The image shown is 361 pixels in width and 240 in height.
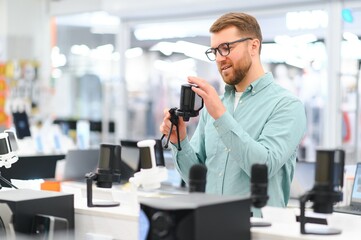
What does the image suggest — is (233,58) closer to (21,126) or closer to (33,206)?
(33,206)

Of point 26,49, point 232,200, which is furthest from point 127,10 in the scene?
point 232,200

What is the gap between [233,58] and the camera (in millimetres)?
2332

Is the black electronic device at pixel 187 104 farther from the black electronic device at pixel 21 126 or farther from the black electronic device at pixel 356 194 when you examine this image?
the black electronic device at pixel 21 126

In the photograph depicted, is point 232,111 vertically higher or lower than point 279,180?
higher

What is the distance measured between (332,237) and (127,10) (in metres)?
6.18

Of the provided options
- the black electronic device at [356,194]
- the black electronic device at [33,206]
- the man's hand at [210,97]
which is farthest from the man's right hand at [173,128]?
the black electronic device at [356,194]

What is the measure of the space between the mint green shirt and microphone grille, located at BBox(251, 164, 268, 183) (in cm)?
35

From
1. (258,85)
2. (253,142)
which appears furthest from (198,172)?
(258,85)

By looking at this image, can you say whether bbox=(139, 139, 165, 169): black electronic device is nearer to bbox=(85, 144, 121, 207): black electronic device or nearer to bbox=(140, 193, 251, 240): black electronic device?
bbox=(85, 144, 121, 207): black electronic device

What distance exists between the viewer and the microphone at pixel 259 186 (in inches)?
68.2

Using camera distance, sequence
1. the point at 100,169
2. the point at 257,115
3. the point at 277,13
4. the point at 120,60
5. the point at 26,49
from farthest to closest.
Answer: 1. the point at 26,49
2. the point at 120,60
3. the point at 277,13
4. the point at 257,115
5. the point at 100,169

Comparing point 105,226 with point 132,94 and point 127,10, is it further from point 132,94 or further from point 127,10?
point 132,94

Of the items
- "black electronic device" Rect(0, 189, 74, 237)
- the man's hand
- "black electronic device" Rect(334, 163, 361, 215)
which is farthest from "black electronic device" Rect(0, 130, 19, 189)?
"black electronic device" Rect(334, 163, 361, 215)

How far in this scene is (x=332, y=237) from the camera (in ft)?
5.41
